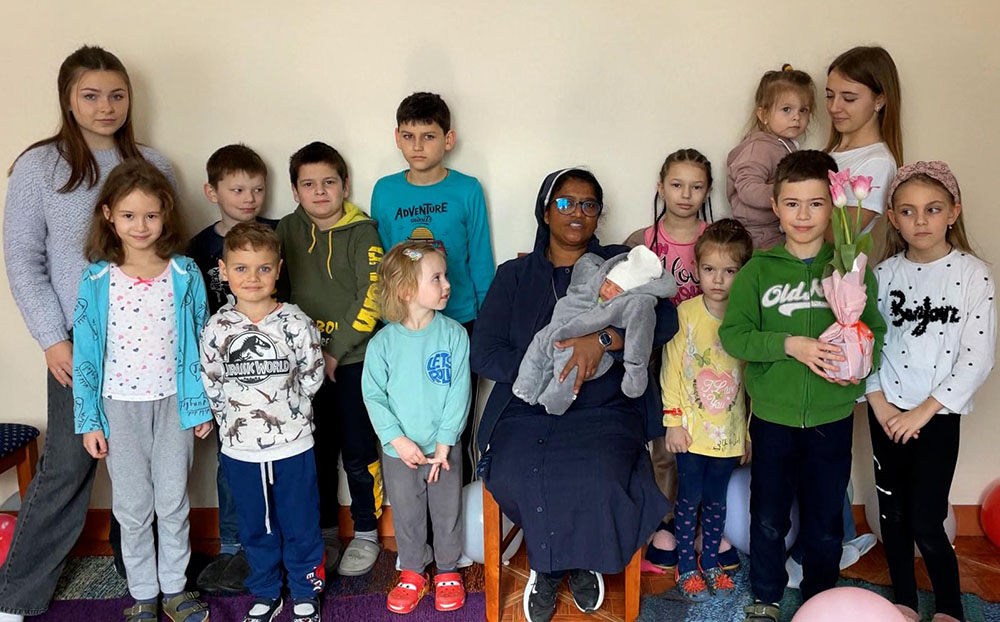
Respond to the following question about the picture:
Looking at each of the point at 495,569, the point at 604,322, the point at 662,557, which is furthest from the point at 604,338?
the point at 662,557

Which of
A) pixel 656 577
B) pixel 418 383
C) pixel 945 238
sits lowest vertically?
pixel 656 577

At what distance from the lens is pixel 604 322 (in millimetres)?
2512

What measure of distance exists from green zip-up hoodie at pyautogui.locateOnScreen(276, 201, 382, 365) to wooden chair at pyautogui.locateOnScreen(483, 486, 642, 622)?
76cm

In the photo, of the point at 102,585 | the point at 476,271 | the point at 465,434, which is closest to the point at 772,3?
the point at 476,271

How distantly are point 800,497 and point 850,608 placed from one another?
434mm

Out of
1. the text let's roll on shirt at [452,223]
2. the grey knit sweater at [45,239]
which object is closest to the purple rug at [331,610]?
the grey knit sweater at [45,239]

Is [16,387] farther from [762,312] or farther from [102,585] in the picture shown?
[762,312]

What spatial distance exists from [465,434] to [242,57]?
1662mm

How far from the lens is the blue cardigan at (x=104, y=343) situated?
2.45 m

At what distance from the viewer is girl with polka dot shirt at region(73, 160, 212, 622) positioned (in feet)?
8.09

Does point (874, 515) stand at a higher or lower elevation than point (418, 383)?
lower

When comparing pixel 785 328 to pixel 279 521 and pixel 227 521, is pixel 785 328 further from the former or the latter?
pixel 227 521

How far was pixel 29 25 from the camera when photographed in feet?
9.89

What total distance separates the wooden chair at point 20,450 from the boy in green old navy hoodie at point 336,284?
41.8 inches
